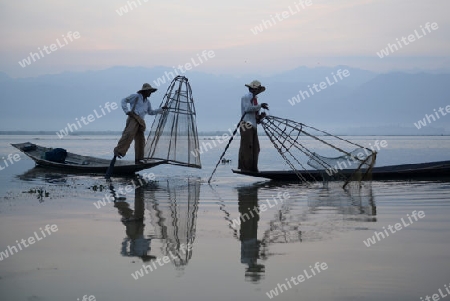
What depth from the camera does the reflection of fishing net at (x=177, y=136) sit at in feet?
42.0

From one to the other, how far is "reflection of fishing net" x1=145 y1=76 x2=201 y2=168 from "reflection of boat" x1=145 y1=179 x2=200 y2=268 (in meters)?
1.21

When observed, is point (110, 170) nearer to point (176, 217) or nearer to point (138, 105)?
point (138, 105)

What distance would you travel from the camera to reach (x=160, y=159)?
42.1ft

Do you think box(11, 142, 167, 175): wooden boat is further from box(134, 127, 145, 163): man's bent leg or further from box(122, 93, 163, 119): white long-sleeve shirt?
box(122, 93, 163, 119): white long-sleeve shirt

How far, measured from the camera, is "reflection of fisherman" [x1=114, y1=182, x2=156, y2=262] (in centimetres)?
501

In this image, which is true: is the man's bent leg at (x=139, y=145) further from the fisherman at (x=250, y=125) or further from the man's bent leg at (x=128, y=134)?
the fisherman at (x=250, y=125)

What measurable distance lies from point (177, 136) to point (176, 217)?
229 inches

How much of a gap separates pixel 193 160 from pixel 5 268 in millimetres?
8623

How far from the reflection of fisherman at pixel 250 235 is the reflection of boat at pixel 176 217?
1.68ft

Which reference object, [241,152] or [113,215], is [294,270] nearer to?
[113,215]

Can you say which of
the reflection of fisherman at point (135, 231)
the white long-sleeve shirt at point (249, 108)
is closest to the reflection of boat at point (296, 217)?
the reflection of fisherman at point (135, 231)

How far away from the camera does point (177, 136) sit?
12.9m

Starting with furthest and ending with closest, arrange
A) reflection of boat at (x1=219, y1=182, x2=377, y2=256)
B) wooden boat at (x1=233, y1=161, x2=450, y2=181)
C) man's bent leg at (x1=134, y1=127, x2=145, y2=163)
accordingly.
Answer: man's bent leg at (x1=134, y1=127, x2=145, y2=163) < wooden boat at (x1=233, y1=161, x2=450, y2=181) < reflection of boat at (x1=219, y1=182, x2=377, y2=256)

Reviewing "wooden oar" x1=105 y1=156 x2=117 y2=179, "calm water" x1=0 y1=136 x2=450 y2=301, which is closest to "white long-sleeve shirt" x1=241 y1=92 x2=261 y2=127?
"calm water" x1=0 y1=136 x2=450 y2=301
